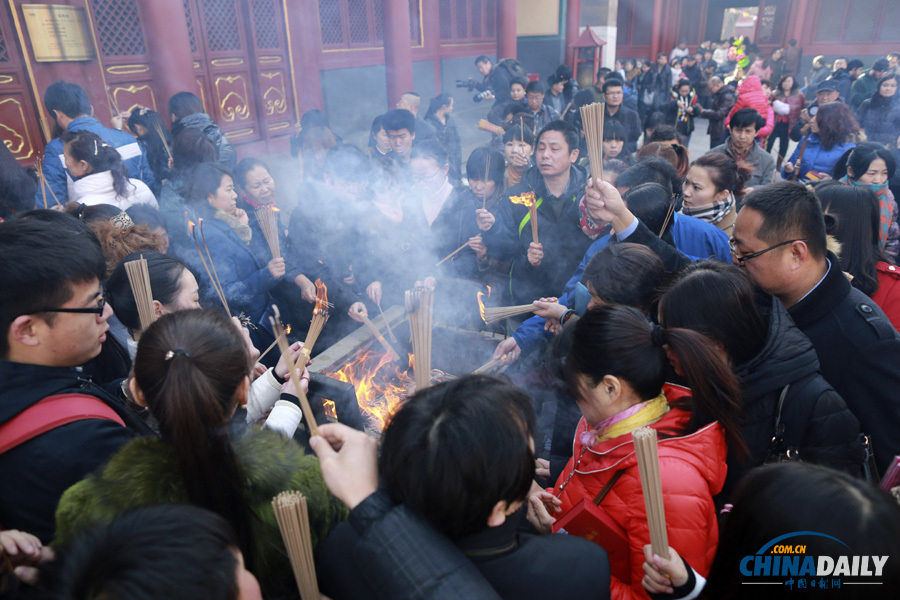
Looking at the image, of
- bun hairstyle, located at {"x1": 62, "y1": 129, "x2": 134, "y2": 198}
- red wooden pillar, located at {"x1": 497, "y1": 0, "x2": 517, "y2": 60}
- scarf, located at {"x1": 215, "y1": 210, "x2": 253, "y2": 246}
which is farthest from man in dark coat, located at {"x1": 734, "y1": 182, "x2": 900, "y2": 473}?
red wooden pillar, located at {"x1": 497, "y1": 0, "x2": 517, "y2": 60}

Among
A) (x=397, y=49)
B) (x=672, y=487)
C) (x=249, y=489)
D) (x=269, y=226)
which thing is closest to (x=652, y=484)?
(x=672, y=487)

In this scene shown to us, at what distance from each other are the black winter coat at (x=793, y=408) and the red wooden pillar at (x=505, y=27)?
12.2 meters

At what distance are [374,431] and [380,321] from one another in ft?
2.70

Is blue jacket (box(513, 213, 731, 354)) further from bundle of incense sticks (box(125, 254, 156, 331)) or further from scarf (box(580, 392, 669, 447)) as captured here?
bundle of incense sticks (box(125, 254, 156, 331))

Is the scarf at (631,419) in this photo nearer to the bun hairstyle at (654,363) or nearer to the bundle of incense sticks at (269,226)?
the bun hairstyle at (654,363)

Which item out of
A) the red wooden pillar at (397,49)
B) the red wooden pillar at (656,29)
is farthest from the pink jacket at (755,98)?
the red wooden pillar at (656,29)

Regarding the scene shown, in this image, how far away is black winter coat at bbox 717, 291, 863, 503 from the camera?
154 centimetres

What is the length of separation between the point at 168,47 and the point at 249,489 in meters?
6.51

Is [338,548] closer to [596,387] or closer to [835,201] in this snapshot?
[596,387]

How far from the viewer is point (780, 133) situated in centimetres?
853

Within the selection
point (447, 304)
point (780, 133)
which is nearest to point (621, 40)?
point (780, 133)

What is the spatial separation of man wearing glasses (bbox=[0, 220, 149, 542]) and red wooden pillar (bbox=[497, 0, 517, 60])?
12.3 meters

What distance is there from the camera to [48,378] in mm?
1411

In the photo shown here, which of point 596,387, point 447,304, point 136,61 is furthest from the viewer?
point 136,61
